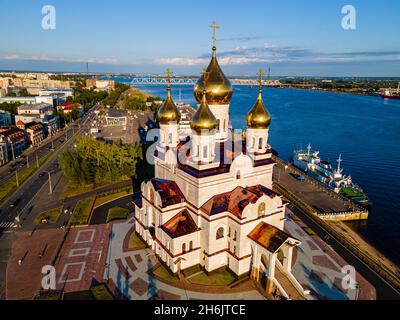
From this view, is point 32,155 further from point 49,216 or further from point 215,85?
point 215,85

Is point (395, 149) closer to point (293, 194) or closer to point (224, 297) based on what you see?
point (293, 194)

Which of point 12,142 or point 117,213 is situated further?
point 12,142

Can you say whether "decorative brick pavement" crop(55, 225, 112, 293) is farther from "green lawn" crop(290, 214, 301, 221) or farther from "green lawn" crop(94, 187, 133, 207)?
"green lawn" crop(290, 214, 301, 221)

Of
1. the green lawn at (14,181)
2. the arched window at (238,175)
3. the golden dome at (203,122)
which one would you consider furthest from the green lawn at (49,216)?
the arched window at (238,175)

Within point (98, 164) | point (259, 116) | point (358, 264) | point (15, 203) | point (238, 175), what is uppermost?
point (259, 116)

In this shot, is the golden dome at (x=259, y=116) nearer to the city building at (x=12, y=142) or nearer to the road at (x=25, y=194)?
the road at (x=25, y=194)

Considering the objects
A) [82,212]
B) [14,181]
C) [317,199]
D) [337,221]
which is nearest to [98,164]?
[82,212]
